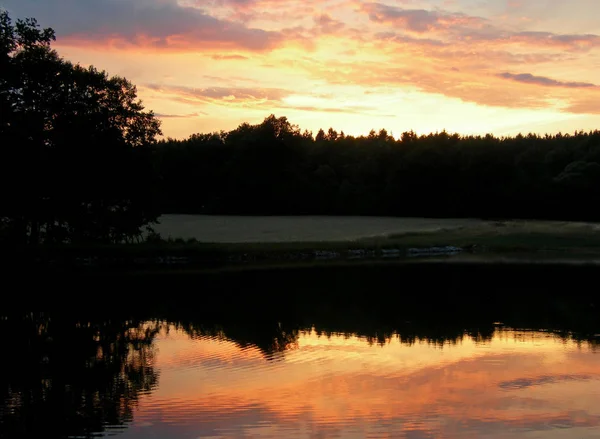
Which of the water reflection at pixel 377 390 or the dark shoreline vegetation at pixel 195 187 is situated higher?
the dark shoreline vegetation at pixel 195 187

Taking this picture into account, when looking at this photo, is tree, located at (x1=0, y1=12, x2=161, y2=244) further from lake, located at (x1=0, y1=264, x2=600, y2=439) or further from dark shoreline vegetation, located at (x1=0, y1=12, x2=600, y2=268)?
lake, located at (x1=0, y1=264, x2=600, y2=439)

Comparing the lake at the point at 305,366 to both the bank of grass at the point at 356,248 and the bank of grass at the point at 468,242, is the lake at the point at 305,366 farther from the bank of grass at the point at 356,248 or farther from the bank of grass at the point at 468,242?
the bank of grass at the point at 468,242

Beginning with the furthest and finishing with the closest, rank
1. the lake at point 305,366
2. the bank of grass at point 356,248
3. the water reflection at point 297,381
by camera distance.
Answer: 1. the bank of grass at point 356,248
2. the lake at point 305,366
3. the water reflection at point 297,381

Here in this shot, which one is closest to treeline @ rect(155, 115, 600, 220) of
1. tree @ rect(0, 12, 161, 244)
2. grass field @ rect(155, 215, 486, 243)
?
grass field @ rect(155, 215, 486, 243)

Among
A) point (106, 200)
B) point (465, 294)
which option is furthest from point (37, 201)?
point (465, 294)

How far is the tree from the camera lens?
46750mm

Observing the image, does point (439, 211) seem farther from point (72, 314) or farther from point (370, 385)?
point (370, 385)

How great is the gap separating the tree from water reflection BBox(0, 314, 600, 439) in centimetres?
2820

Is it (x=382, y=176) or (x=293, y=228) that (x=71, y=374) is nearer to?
(x=293, y=228)

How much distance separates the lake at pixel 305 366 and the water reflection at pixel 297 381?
0.15 ft

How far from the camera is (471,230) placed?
6869 centimetres

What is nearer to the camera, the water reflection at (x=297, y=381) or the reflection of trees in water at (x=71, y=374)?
the water reflection at (x=297, y=381)

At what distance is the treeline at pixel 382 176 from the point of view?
87.5 meters

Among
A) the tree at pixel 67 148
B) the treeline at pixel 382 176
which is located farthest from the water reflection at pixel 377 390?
the treeline at pixel 382 176
